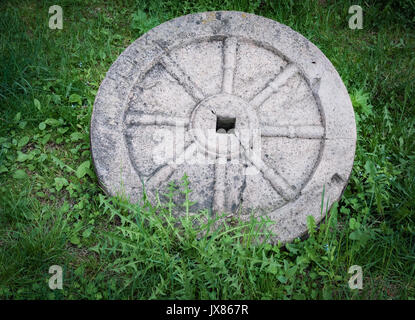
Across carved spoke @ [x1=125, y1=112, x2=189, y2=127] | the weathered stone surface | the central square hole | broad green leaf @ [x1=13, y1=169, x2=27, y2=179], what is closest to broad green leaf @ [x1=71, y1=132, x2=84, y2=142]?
broad green leaf @ [x1=13, y1=169, x2=27, y2=179]

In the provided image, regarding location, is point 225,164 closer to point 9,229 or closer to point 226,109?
point 226,109

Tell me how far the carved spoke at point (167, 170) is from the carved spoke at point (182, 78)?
384mm

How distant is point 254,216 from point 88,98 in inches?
67.1

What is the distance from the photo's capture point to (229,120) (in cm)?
244

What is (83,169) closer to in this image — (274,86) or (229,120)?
(229,120)

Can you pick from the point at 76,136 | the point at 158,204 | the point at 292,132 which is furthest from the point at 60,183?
the point at 292,132

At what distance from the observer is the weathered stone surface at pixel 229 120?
89.0 inches

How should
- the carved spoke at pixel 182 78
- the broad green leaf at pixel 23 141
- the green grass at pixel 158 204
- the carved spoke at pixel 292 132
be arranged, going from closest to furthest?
1. the green grass at pixel 158 204
2. the carved spoke at pixel 292 132
3. the carved spoke at pixel 182 78
4. the broad green leaf at pixel 23 141

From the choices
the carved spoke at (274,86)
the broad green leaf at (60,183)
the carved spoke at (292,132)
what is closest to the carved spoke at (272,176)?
the carved spoke at (292,132)

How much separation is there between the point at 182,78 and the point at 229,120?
448mm

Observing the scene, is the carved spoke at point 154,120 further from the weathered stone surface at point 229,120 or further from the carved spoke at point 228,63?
the carved spoke at point 228,63

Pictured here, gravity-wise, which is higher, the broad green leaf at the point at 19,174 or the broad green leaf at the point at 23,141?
the broad green leaf at the point at 23,141

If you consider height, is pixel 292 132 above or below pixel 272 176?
above

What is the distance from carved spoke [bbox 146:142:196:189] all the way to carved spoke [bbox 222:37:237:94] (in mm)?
501
